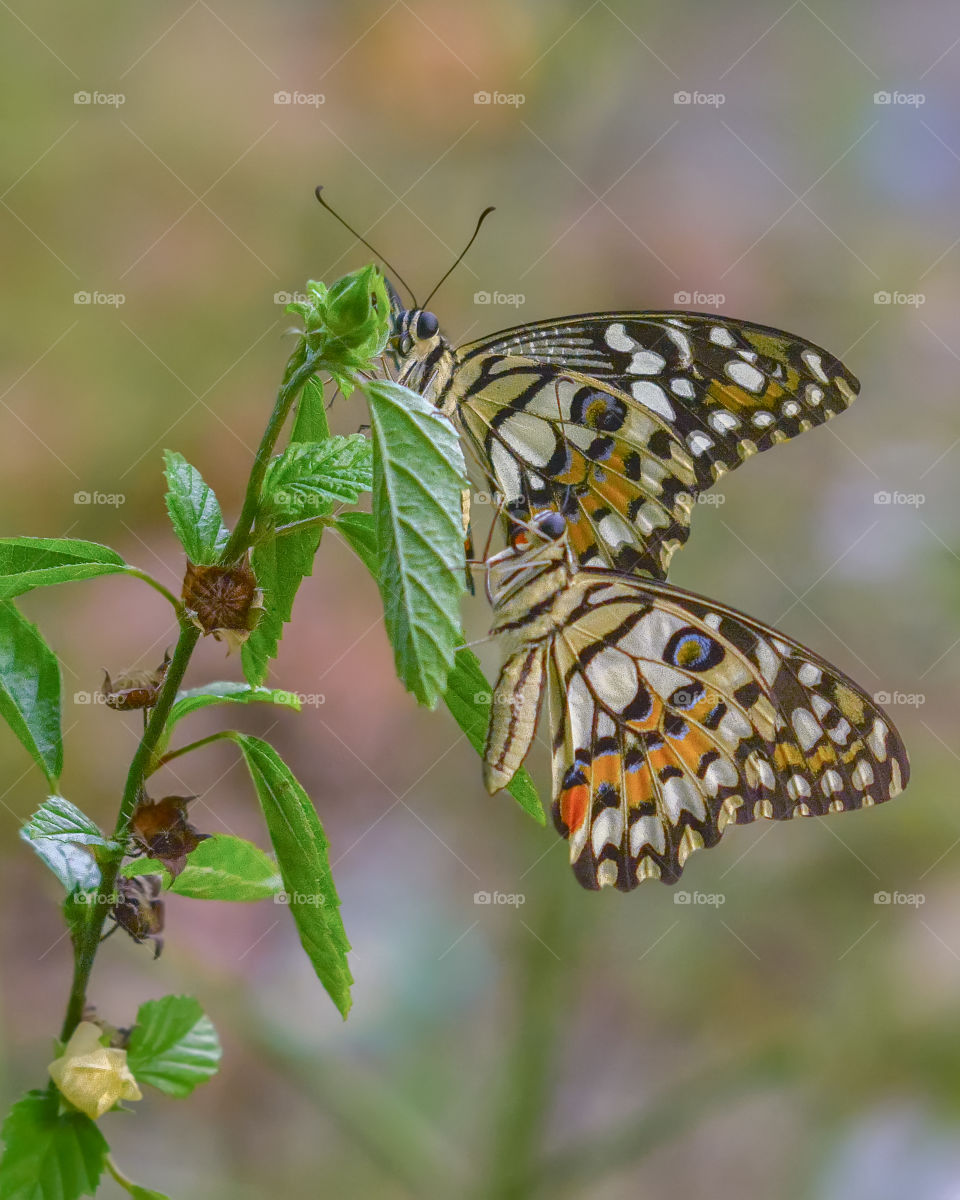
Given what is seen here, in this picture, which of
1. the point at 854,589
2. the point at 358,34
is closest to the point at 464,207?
the point at 358,34

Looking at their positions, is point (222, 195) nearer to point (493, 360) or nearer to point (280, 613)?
point (493, 360)

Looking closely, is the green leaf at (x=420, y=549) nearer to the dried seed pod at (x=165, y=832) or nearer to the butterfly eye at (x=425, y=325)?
the dried seed pod at (x=165, y=832)

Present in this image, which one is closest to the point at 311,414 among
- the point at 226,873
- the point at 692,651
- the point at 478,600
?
the point at 226,873

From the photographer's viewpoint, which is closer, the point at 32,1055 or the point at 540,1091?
the point at 540,1091

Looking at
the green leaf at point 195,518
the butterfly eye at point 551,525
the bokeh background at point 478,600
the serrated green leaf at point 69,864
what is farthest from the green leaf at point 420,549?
the bokeh background at point 478,600

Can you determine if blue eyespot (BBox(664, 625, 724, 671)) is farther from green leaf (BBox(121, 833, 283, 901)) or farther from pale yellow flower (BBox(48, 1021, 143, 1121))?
pale yellow flower (BBox(48, 1021, 143, 1121))

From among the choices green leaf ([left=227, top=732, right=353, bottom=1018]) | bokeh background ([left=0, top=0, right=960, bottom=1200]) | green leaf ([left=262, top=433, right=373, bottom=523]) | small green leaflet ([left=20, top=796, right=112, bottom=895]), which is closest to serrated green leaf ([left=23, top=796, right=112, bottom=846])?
small green leaflet ([left=20, top=796, right=112, bottom=895])
